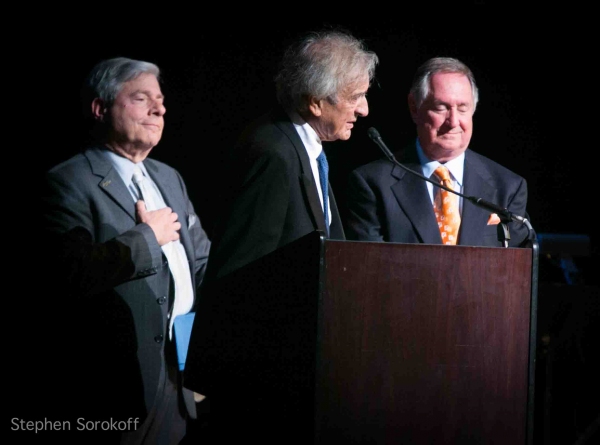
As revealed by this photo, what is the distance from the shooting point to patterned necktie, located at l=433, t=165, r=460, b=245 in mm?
2473

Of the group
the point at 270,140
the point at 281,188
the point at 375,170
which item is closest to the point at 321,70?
the point at 270,140

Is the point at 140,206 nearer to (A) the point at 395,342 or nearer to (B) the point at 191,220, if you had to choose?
(B) the point at 191,220

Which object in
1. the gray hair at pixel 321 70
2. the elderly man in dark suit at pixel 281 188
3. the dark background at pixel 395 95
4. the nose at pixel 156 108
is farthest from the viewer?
the dark background at pixel 395 95

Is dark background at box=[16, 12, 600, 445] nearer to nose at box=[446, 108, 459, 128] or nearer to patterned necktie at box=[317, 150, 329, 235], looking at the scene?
nose at box=[446, 108, 459, 128]

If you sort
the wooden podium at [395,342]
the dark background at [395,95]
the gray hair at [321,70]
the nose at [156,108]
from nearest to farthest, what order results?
the wooden podium at [395,342]
the gray hair at [321,70]
the nose at [156,108]
the dark background at [395,95]

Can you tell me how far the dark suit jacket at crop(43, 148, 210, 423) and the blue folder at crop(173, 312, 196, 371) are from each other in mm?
44

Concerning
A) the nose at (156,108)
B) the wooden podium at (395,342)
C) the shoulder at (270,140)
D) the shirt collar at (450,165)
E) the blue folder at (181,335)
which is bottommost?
the blue folder at (181,335)

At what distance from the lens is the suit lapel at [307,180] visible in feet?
6.13

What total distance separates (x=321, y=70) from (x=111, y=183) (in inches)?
32.7

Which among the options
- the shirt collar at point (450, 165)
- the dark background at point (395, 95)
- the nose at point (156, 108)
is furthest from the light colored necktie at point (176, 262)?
the shirt collar at point (450, 165)

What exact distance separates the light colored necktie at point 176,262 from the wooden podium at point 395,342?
817 millimetres

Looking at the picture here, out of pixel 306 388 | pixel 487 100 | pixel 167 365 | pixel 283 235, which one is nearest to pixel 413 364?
pixel 306 388

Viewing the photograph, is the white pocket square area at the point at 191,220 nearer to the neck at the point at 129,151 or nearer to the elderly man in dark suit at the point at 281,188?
the neck at the point at 129,151

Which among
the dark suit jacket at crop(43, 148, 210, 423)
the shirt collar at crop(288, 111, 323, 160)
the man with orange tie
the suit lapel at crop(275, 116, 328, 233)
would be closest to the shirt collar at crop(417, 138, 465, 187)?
the man with orange tie
